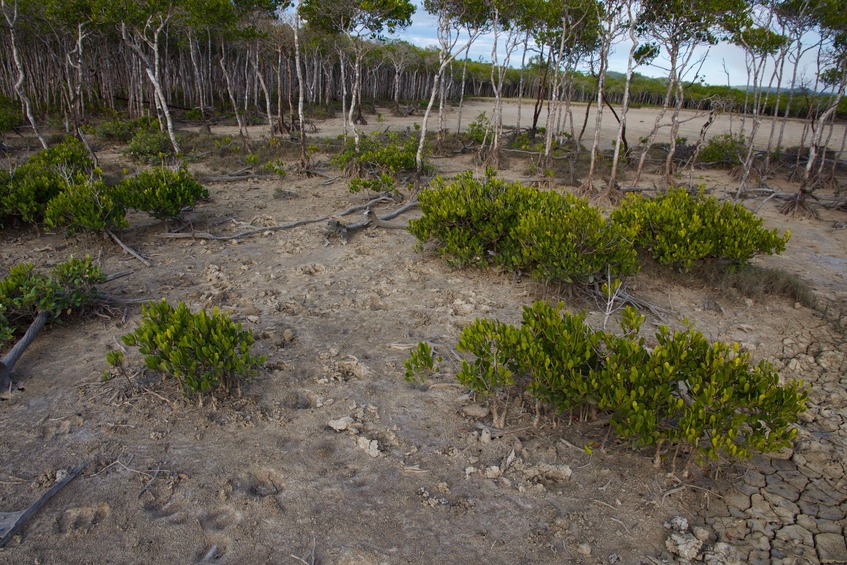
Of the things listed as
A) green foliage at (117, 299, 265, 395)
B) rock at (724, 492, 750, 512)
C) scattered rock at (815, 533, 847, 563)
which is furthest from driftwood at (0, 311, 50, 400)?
scattered rock at (815, 533, 847, 563)

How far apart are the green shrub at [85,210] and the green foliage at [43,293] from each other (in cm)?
197

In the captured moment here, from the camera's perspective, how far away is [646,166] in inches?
658

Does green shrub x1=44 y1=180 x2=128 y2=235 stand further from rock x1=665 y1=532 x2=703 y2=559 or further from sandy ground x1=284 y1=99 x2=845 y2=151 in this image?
sandy ground x1=284 y1=99 x2=845 y2=151

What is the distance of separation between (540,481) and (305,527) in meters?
1.60

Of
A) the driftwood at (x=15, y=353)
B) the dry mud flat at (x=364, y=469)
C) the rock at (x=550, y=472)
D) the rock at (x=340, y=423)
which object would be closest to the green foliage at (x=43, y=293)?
the driftwood at (x=15, y=353)

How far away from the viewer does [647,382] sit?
3406mm

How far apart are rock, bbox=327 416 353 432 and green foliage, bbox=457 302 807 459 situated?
38.5 inches

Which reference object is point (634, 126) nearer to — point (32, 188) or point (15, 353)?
point (32, 188)

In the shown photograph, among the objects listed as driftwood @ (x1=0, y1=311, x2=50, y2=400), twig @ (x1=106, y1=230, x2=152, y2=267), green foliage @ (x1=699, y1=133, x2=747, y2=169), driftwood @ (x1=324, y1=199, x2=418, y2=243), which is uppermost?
green foliage @ (x1=699, y1=133, x2=747, y2=169)

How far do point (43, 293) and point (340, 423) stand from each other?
3.51 metres

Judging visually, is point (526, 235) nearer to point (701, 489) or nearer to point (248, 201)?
point (701, 489)

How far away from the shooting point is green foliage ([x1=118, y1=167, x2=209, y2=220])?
787cm

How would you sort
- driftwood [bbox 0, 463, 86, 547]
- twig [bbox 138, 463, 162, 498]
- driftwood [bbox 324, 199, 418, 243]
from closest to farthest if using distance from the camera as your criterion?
driftwood [bbox 0, 463, 86, 547] → twig [bbox 138, 463, 162, 498] → driftwood [bbox 324, 199, 418, 243]

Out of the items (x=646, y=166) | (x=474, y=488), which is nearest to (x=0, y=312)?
(x=474, y=488)
